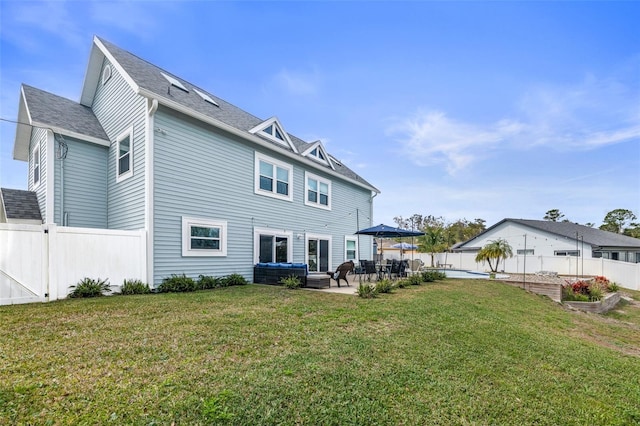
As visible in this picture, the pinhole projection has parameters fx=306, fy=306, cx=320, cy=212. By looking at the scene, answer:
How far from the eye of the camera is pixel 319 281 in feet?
32.5

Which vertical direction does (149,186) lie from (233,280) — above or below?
above

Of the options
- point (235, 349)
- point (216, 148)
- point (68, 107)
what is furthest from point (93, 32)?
point (235, 349)

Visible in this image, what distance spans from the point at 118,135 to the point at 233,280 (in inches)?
237

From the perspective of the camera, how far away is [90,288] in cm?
726

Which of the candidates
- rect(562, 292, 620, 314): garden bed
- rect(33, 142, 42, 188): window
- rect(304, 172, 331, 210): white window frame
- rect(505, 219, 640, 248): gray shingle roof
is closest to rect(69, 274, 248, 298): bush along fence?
rect(304, 172, 331, 210): white window frame

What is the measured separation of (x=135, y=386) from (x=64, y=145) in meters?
9.80

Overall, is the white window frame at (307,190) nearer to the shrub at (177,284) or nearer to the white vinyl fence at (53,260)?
the shrub at (177,284)

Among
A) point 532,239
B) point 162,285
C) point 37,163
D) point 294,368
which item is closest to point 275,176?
point 162,285

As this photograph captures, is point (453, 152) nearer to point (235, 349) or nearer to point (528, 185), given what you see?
point (528, 185)

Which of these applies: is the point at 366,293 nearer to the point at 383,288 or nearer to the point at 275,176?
the point at 383,288

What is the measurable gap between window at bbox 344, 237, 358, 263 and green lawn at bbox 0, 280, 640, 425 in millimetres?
10182

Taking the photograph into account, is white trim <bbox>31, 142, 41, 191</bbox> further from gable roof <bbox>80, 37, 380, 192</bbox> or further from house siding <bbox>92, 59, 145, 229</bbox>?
gable roof <bbox>80, 37, 380, 192</bbox>

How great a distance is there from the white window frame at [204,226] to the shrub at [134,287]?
55.4 inches

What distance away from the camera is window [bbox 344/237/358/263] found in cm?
1673
